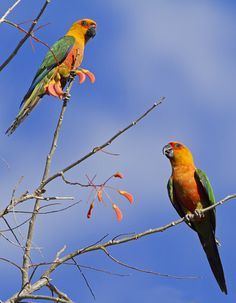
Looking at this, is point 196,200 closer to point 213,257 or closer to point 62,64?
point 213,257

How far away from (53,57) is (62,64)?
535 mm

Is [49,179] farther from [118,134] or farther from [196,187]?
[196,187]

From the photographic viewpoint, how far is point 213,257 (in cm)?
764

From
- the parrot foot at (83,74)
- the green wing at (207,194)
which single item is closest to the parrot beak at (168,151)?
the green wing at (207,194)

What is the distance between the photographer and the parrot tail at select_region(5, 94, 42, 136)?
596 cm

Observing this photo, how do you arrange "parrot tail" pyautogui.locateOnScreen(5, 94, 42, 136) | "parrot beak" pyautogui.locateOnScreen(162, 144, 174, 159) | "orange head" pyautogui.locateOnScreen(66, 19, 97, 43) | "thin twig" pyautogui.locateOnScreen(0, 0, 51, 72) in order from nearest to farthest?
"thin twig" pyautogui.locateOnScreen(0, 0, 51, 72), "parrot tail" pyautogui.locateOnScreen(5, 94, 42, 136), "parrot beak" pyautogui.locateOnScreen(162, 144, 174, 159), "orange head" pyautogui.locateOnScreen(66, 19, 97, 43)

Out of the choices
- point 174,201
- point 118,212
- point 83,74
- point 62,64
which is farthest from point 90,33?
point 118,212

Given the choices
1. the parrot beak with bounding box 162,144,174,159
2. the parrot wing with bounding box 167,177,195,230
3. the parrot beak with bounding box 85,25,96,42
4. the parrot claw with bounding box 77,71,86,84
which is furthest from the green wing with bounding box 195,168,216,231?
the parrot claw with bounding box 77,71,86,84

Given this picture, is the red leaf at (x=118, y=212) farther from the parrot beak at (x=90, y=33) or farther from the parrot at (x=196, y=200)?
the parrot beak at (x=90, y=33)

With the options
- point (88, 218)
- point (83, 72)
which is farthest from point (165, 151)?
point (88, 218)

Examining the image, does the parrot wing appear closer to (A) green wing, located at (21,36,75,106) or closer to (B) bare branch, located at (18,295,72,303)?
(A) green wing, located at (21,36,75,106)

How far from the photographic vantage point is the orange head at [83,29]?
9695mm

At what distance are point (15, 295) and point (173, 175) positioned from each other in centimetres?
513

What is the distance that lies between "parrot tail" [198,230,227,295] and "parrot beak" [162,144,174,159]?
1.34 m
